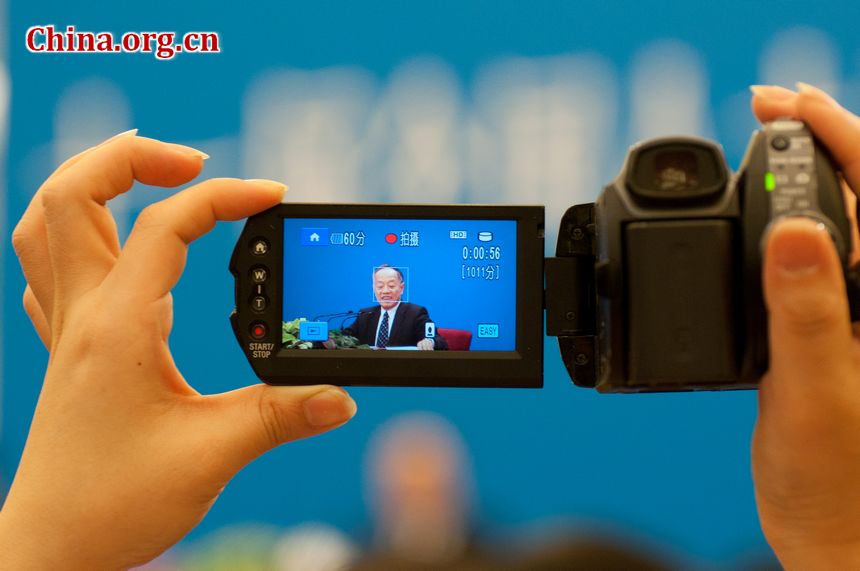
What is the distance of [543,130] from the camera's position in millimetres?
2023

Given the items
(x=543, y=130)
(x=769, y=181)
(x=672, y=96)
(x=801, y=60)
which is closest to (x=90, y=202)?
(x=769, y=181)

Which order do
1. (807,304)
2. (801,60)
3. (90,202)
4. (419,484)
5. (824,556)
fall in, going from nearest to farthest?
(807,304), (824,556), (90,202), (801,60), (419,484)

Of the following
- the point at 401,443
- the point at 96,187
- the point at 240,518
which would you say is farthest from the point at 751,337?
the point at 240,518

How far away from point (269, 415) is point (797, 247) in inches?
22.2

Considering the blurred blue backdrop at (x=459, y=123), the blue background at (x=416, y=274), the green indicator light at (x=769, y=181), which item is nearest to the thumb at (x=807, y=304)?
the green indicator light at (x=769, y=181)

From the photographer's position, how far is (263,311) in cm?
94

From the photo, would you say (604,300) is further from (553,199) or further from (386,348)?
(553,199)

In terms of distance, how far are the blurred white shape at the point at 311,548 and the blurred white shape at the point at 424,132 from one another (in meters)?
0.89

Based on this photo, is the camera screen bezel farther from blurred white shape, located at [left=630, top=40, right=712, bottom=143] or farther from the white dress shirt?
blurred white shape, located at [left=630, top=40, right=712, bottom=143]

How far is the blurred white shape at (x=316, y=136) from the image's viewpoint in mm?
2055

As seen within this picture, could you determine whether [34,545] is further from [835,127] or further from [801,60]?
[801,60]

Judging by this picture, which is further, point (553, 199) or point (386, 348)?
point (553, 199)

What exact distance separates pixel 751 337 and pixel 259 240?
0.55 metres

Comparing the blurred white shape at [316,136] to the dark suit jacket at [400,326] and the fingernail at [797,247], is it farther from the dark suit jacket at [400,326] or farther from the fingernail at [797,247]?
the fingernail at [797,247]
